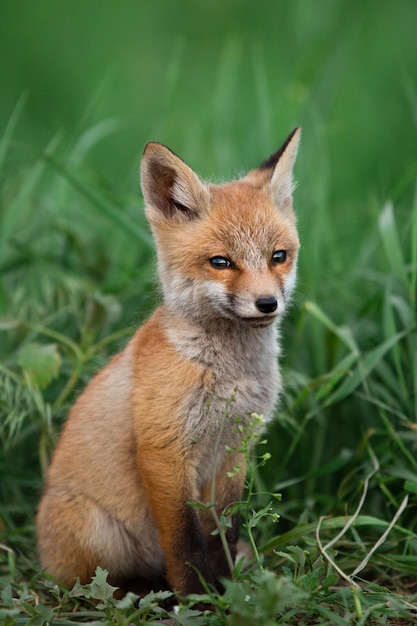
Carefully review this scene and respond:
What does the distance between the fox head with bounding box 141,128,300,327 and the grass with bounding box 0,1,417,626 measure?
0.74 m

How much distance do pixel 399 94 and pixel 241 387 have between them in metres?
6.62

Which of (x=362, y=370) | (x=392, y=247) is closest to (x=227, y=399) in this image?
(x=362, y=370)

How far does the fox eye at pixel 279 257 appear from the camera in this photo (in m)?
4.04

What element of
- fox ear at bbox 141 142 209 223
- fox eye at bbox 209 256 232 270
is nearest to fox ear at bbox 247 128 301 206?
fox ear at bbox 141 142 209 223

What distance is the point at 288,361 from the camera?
5.61 m

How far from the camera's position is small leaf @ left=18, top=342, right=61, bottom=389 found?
5.00 meters

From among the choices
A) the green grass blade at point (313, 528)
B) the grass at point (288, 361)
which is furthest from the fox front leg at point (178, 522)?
the green grass blade at point (313, 528)

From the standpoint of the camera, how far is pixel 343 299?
5.89m

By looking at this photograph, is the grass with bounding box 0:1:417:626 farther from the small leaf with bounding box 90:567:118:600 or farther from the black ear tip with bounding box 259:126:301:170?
the black ear tip with bounding box 259:126:301:170

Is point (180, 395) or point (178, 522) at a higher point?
point (180, 395)

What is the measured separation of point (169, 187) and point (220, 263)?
568 mm

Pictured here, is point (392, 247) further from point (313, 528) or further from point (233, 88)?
point (233, 88)

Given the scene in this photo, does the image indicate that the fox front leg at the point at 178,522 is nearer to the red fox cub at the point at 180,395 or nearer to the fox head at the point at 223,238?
the red fox cub at the point at 180,395

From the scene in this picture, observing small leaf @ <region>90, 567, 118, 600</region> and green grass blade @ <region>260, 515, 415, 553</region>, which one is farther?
green grass blade @ <region>260, 515, 415, 553</region>
